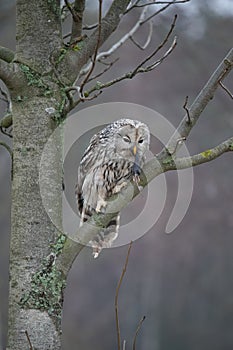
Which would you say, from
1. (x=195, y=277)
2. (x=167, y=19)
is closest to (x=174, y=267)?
(x=195, y=277)

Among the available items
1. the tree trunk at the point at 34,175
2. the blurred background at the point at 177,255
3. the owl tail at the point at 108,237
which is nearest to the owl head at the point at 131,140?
the owl tail at the point at 108,237

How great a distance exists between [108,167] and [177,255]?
26.7 ft

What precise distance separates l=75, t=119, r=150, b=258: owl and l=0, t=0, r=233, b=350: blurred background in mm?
6643

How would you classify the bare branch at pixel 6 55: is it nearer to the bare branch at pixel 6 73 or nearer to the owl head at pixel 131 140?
the bare branch at pixel 6 73

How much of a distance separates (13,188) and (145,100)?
8325mm

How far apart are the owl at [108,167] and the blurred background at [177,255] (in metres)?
6.64

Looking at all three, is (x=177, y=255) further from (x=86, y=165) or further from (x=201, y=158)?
(x=201, y=158)

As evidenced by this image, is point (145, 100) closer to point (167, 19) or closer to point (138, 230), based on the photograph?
point (167, 19)

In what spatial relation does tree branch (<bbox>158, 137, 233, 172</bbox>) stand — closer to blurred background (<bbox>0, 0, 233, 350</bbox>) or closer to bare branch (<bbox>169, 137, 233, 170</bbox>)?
bare branch (<bbox>169, 137, 233, 170</bbox>)

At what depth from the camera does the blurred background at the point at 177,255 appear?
380 inches

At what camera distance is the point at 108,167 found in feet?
9.17

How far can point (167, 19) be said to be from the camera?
8.26m

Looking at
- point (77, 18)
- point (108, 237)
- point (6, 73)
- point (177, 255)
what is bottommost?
point (177, 255)

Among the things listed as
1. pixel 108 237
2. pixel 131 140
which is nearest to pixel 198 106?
pixel 131 140
